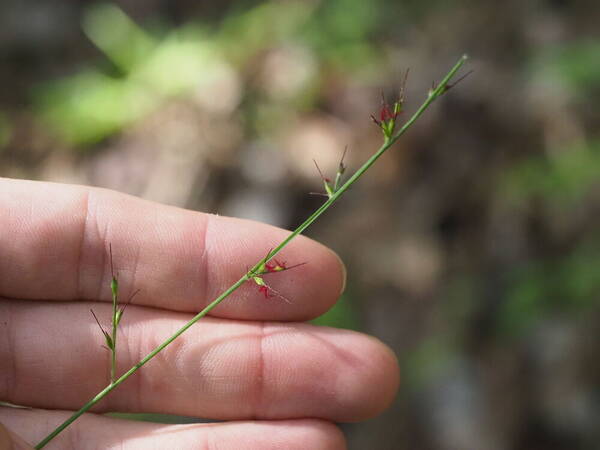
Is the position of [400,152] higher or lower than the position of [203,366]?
higher

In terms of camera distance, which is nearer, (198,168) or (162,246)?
(162,246)

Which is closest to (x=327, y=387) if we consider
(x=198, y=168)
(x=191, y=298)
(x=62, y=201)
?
(x=191, y=298)

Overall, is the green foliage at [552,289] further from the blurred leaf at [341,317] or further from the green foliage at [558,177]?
the blurred leaf at [341,317]

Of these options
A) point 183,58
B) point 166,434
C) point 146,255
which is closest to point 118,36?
point 183,58

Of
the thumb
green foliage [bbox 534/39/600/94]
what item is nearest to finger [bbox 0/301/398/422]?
the thumb

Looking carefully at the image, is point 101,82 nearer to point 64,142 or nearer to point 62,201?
point 64,142

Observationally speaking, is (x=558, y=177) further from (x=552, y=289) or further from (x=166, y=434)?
(x=166, y=434)

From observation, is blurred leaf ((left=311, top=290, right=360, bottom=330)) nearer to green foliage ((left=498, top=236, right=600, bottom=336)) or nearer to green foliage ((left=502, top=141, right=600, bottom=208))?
green foliage ((left=498, top=236, right=600, bottom=336))

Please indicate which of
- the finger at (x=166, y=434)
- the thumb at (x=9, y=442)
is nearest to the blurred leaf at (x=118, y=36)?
the finger at (x=166, y=434)
